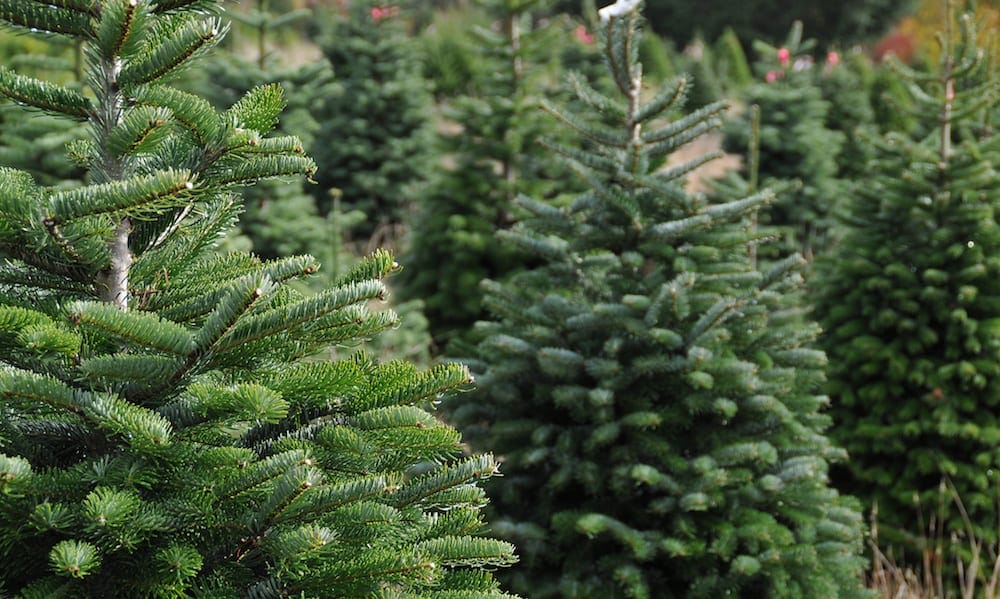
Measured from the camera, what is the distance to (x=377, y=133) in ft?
31.3

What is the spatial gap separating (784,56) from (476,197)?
387cm

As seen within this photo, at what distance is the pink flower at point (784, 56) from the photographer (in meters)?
8.64

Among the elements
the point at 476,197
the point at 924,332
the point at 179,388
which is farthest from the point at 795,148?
the point at 179,388

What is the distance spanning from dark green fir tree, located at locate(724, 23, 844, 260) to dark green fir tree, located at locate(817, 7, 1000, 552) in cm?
311

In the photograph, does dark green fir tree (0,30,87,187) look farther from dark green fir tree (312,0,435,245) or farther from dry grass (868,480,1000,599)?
dry grass (868,480,1000,599)

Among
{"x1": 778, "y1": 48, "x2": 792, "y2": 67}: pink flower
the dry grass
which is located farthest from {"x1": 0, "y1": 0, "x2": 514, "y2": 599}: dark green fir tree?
{"x1": 778, "y1": 48, "x2": 792, "y2": 67}: pink flower

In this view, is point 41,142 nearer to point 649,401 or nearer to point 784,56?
point 649,401

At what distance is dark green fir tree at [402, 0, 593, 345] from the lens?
21.0ft

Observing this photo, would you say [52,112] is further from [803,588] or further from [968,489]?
[968,489]

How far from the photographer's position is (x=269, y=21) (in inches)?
274

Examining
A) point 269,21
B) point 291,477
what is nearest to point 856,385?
point 291,477

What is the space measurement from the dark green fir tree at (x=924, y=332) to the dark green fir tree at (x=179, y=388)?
12.0ft

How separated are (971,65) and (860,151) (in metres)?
4.95

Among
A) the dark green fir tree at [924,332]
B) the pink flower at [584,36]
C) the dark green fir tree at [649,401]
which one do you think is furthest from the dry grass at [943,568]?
the pink flower at [584,36]
